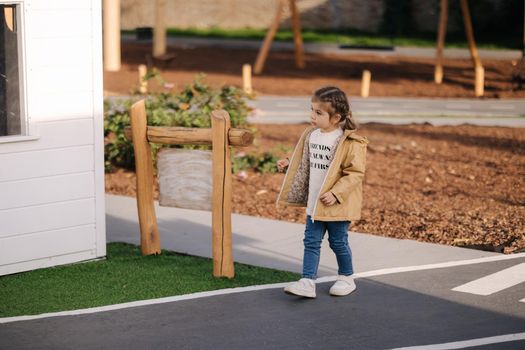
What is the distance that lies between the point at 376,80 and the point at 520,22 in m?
15.2

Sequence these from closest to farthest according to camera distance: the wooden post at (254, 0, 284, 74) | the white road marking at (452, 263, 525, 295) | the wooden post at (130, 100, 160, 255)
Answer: the white road marking at (452, 263, 525, 295)
the wooden post at (130, 100, 160, 255)
the wooden post at (254, 0, 284, 74)

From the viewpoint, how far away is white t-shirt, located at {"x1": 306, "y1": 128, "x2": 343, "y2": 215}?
24.2ft

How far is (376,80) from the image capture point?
26.7 m

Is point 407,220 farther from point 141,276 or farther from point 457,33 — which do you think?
point 457,33

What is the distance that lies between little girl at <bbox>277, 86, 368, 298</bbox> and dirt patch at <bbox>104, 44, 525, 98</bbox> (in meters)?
15.1

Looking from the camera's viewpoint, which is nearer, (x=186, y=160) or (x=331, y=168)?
(x=331, y=168)

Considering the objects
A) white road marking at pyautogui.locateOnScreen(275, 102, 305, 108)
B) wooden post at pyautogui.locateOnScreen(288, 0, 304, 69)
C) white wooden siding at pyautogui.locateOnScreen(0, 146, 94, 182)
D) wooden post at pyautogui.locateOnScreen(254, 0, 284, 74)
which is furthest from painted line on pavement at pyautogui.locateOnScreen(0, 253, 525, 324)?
wooden post at pyautogui.locateOnScreen(288, 0, 304, 69)

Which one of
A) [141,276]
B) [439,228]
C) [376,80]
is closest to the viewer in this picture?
[141,276]

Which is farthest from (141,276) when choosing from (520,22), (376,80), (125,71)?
(520,22)

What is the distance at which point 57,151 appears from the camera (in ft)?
27.4

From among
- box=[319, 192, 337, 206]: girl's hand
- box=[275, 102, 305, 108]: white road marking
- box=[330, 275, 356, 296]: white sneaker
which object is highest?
box=[319, 192, 337, 206]: girl's hand

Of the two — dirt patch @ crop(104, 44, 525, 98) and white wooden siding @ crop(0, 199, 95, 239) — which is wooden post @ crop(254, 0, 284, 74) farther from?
white wooden siding @ crop(0, 199, 95, 239)

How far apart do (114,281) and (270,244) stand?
1845 mm

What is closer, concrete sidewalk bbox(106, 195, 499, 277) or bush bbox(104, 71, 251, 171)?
concrete sidewalk bbox(106, 195, 499, 277)
